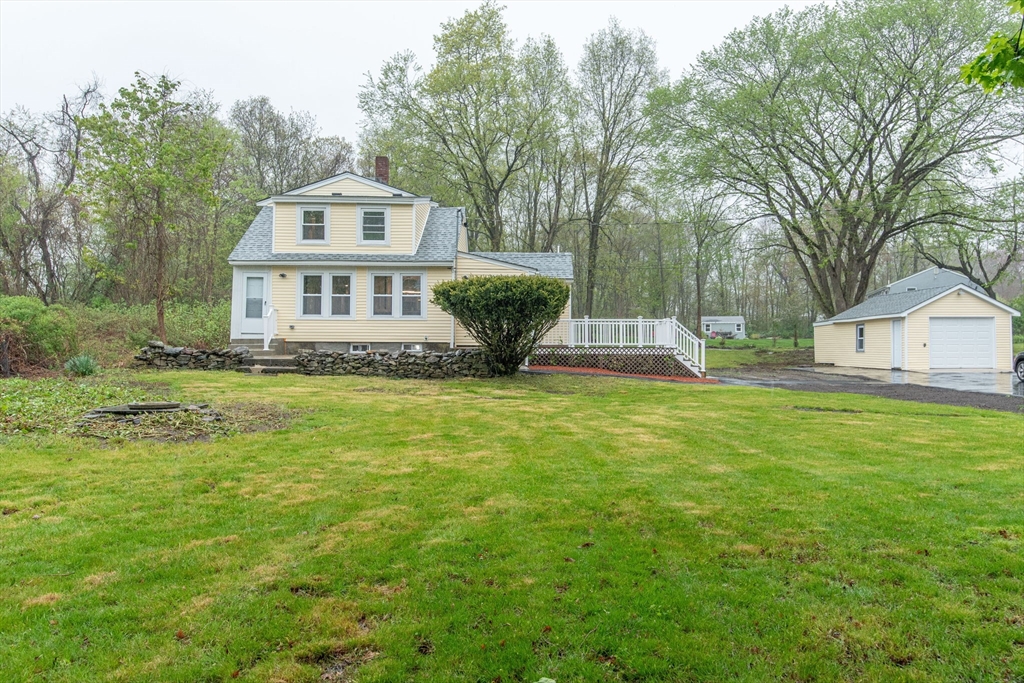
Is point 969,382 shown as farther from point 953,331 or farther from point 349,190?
point 349,190

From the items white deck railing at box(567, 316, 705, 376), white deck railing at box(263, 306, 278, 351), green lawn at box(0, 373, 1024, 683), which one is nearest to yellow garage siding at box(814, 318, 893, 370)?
white deck railing at box(567, 316, 705, 376)

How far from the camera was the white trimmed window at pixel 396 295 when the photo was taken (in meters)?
17.1

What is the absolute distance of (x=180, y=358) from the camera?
13992 mm

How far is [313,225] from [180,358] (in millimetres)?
5648

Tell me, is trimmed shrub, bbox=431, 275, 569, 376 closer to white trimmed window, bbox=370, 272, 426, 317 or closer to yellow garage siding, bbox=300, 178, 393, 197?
white trimmed window, bbox=370, 272, 426, 317

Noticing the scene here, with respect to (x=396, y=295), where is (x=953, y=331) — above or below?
below

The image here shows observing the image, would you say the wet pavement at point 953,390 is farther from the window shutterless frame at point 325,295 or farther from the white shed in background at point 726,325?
the white shed in background at point 726,325

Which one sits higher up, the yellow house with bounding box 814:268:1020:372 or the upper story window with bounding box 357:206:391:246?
the upper story window with bounding box 357:206:391:246

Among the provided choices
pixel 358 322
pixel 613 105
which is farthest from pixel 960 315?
pixel 358 322

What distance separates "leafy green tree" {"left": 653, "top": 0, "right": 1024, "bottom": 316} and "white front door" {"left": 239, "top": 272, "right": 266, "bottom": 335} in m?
18.6

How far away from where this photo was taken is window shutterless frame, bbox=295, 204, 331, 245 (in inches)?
673

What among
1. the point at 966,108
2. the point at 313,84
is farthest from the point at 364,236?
the point at 966,108

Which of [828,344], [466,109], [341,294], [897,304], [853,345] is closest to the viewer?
[341,294]

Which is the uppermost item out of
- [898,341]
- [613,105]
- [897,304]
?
[613,105]
